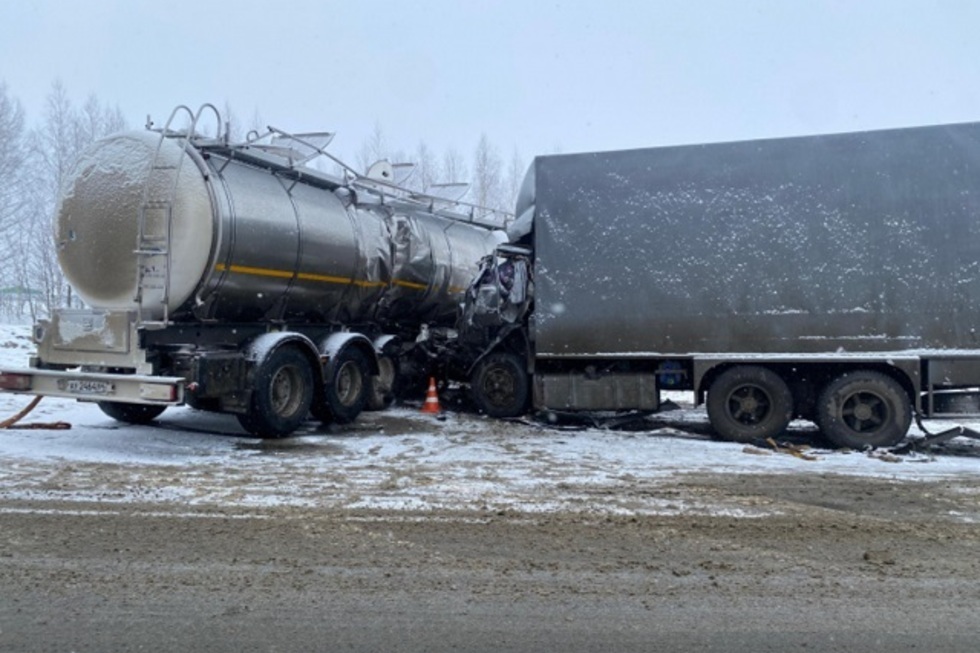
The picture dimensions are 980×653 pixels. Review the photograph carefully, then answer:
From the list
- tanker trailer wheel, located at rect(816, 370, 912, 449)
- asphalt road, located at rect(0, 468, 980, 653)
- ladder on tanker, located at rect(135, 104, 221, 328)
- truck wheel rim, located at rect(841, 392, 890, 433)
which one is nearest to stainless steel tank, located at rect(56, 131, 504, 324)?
ladder on tanker, located at rect(135, 104, 221, 328)

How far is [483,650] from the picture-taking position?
3131mm

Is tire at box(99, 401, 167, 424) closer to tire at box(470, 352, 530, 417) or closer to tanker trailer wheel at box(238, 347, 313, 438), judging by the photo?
tanker trailer wheel at box(238, 347, 313, 438)

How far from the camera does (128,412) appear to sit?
9.33 metres

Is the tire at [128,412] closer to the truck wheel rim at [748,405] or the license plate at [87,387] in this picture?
the license plate at [87,387]

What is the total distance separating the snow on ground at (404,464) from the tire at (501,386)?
47 cm

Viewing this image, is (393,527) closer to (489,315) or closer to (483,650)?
(483,650)

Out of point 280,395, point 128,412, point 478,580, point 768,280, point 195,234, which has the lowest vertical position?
point 478,580

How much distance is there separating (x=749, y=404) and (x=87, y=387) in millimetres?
7761

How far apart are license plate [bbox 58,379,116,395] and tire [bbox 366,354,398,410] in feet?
14.2

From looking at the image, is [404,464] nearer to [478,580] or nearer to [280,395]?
[280,395]

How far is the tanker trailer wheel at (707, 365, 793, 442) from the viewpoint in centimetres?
878

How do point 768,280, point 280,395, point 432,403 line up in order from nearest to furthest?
point 768,280, point 280,395, point 432,403

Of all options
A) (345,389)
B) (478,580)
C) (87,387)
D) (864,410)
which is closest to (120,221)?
(87,387)

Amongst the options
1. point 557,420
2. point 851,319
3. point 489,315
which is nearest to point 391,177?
point 489,315
